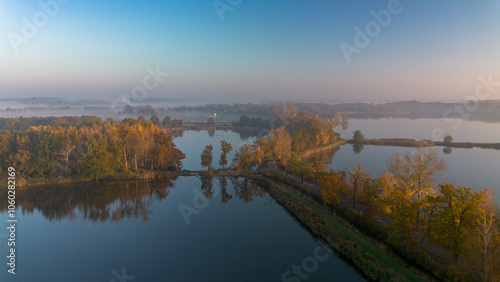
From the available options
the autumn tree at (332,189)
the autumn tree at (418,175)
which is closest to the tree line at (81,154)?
the autumn tree at (332,189)

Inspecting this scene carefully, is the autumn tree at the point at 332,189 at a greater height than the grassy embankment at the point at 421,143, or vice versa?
the grassy embankment at the point at 421,143

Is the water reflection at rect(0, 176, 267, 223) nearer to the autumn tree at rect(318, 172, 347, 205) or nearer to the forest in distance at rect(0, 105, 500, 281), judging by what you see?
the forest in distance at rect(0, 105, 500, 281)

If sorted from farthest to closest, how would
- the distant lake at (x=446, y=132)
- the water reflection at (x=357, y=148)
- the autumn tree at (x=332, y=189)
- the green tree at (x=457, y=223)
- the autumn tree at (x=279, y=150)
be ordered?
the distant lake at (x=446, y=132), the water reflection at (x=357, y=148), the autumn tree at (x=279, y=150), the autumn tree at (x=332, y=189), the green tree at (x=457, y=223)

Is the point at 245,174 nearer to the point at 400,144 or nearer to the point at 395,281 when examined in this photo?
the point at 395,281

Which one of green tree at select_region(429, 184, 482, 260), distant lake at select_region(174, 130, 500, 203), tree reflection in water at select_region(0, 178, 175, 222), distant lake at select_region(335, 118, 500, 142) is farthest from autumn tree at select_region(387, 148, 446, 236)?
distant lake at select_region(335, 118, 500, 142)

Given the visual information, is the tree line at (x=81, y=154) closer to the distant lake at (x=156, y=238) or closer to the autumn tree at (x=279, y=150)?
the distant lake at (x=156, y=238)
